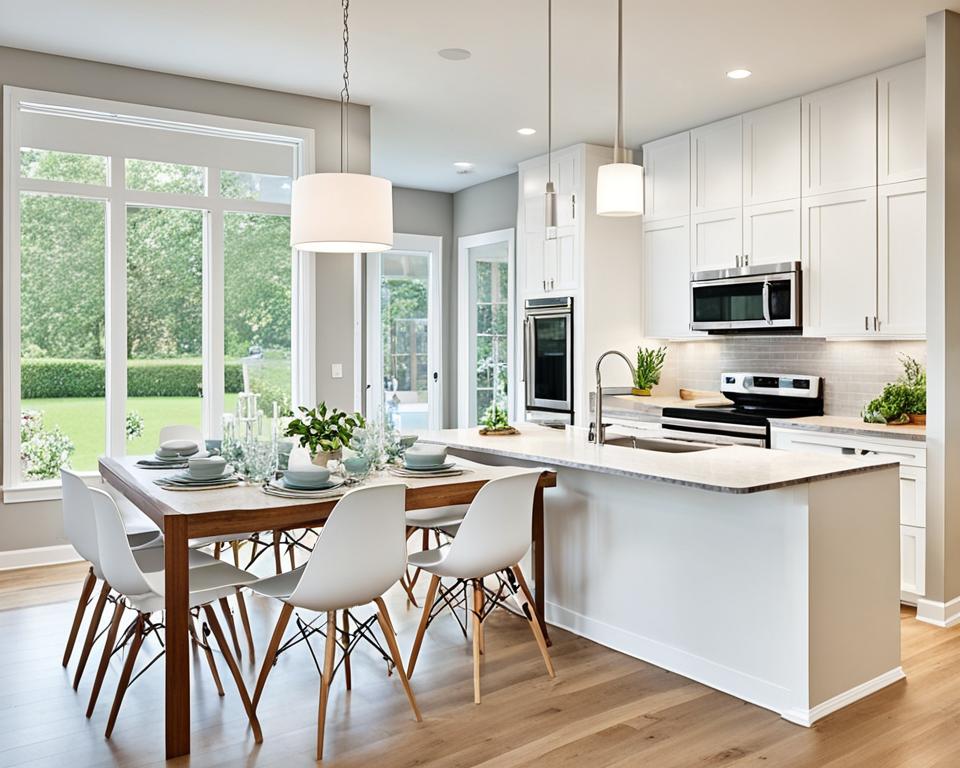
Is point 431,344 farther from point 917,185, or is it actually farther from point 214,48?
point 917,185

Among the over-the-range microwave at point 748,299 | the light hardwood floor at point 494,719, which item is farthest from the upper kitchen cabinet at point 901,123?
the light hardwood floor at point 494,719

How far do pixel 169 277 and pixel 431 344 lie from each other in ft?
11.7

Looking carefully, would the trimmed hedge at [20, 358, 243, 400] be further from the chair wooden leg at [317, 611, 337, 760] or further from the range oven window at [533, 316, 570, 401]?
the chair wooden leg at [317, 611, 337, 760]

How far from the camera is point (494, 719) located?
2764 millimetres

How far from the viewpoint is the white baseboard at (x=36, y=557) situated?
4.52 metres

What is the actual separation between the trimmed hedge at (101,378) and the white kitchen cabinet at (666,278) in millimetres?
2955

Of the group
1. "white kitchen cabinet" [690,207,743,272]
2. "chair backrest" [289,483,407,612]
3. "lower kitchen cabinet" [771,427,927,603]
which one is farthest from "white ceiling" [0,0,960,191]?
"chair backrest" [289,483,407,612]

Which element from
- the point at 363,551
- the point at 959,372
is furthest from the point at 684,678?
the point at 959,372

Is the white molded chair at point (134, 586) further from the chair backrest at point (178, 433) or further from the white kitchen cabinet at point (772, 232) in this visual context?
the white kitchen cabinet at point (772, 232)

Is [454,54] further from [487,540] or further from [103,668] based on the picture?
[103,668]

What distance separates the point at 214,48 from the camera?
436 cm

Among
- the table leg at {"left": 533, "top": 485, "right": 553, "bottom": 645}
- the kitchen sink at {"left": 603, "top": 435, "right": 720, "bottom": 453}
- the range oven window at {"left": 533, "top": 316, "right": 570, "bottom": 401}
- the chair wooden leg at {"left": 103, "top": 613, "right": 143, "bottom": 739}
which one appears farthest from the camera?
the range oven window at {"left": 533, "top": 316, "right": 570, "bottom": 401}

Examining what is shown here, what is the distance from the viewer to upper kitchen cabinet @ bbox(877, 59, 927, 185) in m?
4.32

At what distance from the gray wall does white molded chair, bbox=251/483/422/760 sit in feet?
8.34
